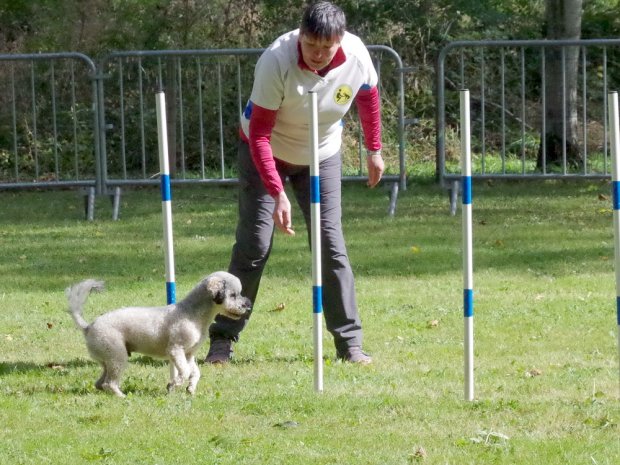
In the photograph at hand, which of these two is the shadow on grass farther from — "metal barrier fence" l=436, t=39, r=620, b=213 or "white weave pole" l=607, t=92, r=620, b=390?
"metal barrier fence" l=436, t=39, r=620, b=213

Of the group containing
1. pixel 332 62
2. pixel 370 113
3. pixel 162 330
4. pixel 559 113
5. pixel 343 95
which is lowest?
pixel 162 330

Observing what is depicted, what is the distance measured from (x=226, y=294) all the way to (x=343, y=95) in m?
1.23

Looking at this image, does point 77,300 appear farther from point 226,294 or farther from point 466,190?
point 466,190

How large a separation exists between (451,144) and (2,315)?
934cm

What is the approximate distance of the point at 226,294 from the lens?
20.6 ft

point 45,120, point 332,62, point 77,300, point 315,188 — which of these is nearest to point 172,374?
point 77,300

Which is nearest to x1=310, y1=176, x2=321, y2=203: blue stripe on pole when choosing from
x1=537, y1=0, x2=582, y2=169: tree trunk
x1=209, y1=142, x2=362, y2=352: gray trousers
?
x1=209, y1=142, x2=362, y2=352: gray trousers

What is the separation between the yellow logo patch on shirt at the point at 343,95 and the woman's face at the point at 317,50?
20cm

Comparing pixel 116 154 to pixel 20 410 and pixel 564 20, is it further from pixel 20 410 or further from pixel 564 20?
pixel 20 410

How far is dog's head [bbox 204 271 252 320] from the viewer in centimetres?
624

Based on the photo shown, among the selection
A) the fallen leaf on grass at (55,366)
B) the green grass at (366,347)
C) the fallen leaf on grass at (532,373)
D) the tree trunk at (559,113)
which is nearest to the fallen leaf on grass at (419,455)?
the green grass at (366,347)

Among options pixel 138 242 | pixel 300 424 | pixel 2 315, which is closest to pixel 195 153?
pixel 138 242

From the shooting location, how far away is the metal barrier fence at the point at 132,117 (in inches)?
519

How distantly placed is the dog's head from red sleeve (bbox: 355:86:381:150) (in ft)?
4.11
